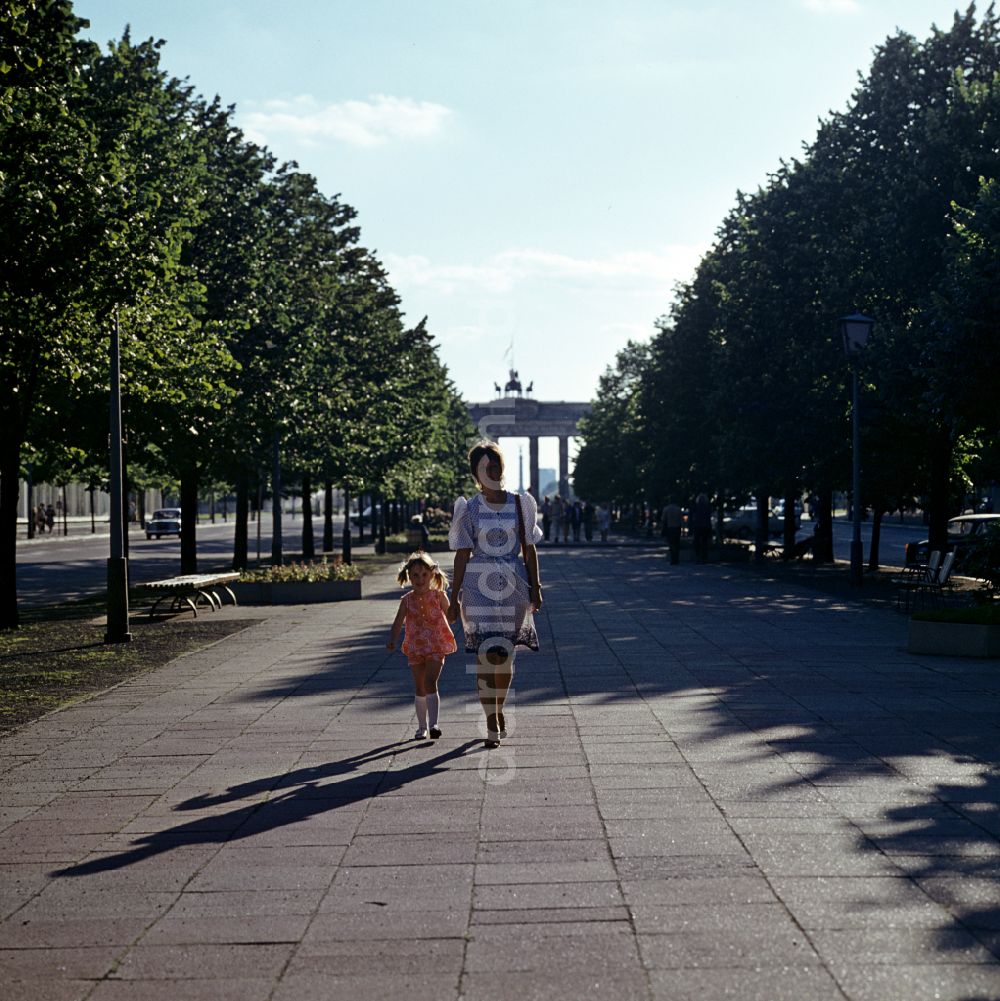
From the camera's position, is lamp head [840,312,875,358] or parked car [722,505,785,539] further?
parked car [722,505,785,539]

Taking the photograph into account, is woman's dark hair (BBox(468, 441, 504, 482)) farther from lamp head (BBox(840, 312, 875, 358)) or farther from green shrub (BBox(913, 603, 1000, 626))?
lamp head (BBox(840, 312, 875, 358))

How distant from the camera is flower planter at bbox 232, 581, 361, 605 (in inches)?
964

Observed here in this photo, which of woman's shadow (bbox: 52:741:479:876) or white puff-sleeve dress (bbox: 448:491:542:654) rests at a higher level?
white puff-sleeve dress (bbox: 448:491:542:654)

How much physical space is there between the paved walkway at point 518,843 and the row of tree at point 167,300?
20.2 ft

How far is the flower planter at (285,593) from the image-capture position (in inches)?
964

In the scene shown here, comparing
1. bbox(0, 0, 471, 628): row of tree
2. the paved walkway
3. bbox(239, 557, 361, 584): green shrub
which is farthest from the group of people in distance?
the paved walkway

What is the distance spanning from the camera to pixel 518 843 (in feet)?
20.6

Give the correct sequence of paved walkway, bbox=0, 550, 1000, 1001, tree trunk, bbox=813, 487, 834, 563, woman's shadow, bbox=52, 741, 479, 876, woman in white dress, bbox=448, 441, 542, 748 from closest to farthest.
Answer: paved walkway, bbox=0, 550, 1000, 1001 → woman's shadow, bbox=52, 741, 479, 876 → woman in white dress, bbox=448, 441, 542, 748 → tree trunk, bbox=813, 487, 834, 563

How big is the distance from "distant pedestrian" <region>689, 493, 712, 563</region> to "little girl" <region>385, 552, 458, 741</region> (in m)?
29.9

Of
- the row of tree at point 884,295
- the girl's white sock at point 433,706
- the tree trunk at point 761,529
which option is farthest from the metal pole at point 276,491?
the girl's white sock at point 433,706

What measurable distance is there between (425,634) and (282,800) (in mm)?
2212

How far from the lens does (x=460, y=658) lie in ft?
48.4

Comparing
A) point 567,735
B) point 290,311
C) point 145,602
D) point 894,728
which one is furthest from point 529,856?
point 290,311

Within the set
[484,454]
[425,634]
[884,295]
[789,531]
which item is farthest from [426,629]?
[789,531]
